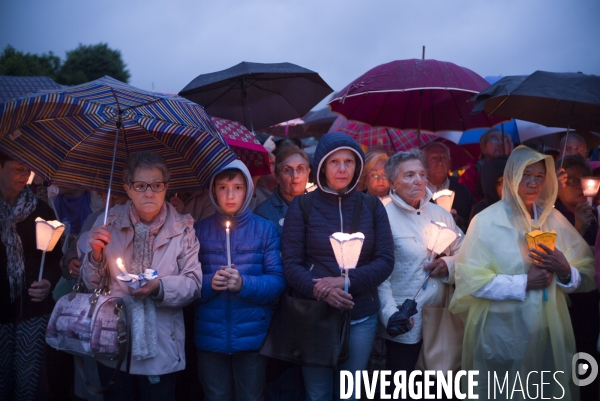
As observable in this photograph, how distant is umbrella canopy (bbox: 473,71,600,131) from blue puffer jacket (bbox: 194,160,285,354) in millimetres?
1986

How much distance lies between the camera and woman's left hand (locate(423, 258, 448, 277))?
3.86 meters

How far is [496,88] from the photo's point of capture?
4152 millimetres

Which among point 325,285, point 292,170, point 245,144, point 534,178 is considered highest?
point 245,144

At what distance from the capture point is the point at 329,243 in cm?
357

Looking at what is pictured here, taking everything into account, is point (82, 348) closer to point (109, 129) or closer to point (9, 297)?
point (9, 297)

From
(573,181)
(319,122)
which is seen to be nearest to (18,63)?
(319,122)

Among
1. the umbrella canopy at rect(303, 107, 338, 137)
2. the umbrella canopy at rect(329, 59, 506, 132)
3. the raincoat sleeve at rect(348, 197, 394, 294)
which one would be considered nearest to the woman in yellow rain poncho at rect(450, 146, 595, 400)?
the raincoat sleeve at rect(348, 197, 394, 294)

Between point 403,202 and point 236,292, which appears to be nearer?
point 236,292

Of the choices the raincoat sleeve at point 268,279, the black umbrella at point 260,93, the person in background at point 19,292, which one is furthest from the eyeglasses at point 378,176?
the person in background at point 19,292

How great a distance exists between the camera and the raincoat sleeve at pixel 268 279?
11.4ft

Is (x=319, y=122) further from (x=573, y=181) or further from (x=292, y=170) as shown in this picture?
(x=573, y=181)

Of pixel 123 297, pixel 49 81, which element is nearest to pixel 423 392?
pixel 123 297

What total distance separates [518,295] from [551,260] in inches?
12.6

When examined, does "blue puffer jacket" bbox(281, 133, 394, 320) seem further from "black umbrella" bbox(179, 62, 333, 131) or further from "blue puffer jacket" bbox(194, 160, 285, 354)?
"black umbrella" bbox(179, 62, 333, 131)
